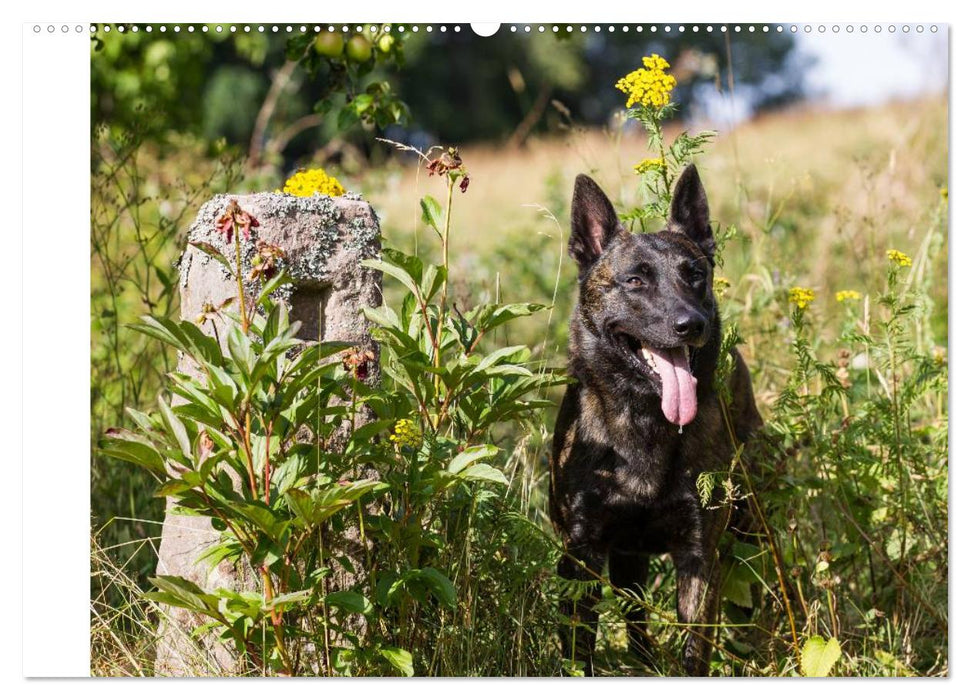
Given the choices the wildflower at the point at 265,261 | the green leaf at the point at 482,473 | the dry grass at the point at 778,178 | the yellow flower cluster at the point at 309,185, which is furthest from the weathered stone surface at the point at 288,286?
the dry grass at the point at 778,178

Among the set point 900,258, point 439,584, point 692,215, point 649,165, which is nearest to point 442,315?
point 439,584

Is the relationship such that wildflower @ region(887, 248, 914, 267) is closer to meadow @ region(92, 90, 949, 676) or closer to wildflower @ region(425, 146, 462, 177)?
meadow @ region(92, 90, 949, 676)

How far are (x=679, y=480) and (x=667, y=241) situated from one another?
79cm

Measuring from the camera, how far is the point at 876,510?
415 centimetres

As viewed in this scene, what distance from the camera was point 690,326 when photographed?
3424mm

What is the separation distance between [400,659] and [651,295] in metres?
1.39

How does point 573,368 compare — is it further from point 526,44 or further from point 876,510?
point 526,44

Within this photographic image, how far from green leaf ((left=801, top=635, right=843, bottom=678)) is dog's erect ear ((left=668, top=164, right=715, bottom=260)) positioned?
4.26 ft

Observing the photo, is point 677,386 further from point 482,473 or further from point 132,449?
point 132,449

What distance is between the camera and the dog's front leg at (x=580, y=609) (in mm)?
3676

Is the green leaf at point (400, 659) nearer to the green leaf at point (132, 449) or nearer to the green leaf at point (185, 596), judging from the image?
the green leaf at point (185, 596)

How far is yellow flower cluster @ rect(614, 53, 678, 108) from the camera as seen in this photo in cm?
343

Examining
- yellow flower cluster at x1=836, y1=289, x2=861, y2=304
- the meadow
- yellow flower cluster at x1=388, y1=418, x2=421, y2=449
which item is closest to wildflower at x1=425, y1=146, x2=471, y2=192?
the meadow
